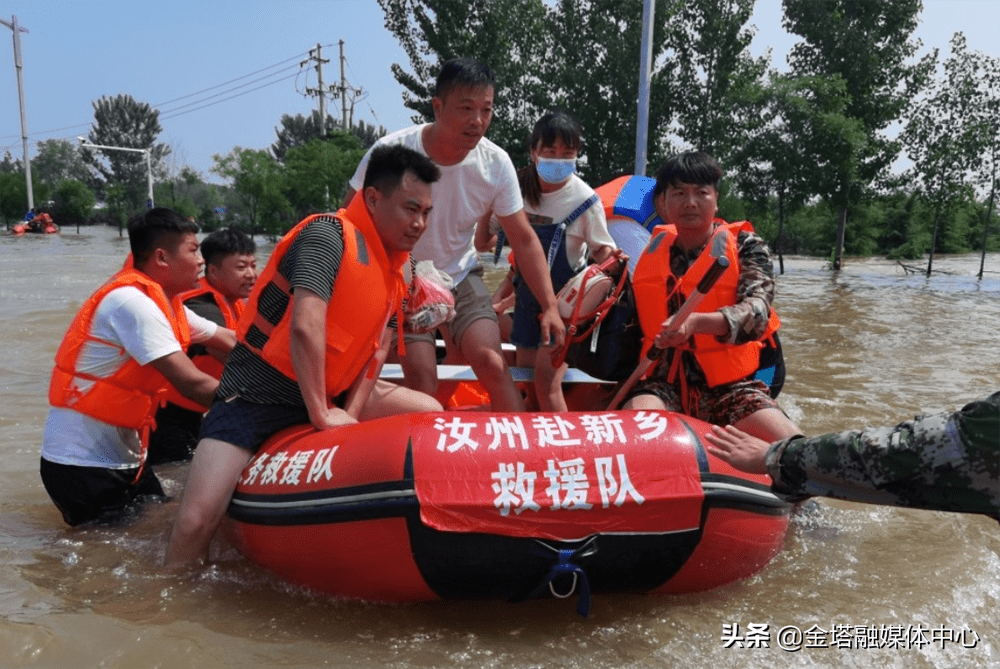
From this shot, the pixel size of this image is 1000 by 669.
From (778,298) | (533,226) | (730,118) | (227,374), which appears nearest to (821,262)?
(730,118)

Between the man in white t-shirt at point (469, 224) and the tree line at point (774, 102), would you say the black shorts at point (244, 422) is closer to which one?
the man in white t-shirt at point (469, 224)

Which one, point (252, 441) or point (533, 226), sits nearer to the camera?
point (252, 441)

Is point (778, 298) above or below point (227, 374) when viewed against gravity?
below

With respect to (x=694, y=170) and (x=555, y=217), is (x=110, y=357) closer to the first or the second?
(x=555, y=217)

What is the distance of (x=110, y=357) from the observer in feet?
10.7

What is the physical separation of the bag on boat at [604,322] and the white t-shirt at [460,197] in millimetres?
501

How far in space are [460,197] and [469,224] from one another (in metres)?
0.15

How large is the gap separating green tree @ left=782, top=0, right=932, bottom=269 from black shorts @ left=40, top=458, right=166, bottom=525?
1752cm

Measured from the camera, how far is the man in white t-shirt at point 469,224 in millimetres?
3455

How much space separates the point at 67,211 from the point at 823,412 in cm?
4400

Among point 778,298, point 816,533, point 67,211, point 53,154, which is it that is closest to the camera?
point 816,533

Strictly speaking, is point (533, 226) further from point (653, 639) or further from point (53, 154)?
point (53, 154)

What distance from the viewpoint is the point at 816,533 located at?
141 inches

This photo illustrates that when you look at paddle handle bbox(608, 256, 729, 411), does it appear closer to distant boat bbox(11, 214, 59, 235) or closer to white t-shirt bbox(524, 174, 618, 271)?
white t-shirt bbox(524, 174, 618, 271)
